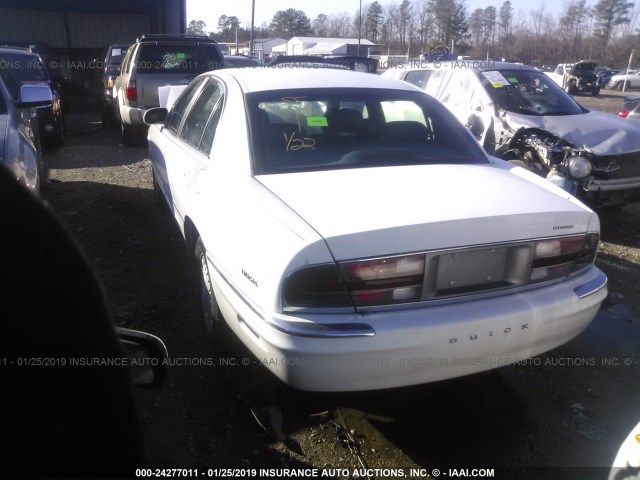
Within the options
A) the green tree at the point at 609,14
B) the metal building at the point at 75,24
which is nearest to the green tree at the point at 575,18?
the green tree at the point at 609,14

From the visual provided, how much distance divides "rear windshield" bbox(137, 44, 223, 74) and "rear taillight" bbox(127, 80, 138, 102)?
310 millimetres

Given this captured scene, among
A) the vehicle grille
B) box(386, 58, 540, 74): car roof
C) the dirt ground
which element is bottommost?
the dirt ground

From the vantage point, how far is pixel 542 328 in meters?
2.54

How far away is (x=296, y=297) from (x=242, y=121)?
1321mm

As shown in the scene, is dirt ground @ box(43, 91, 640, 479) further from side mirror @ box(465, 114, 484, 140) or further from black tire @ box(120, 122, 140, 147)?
black tire @ box(120, 122, 140, 147)

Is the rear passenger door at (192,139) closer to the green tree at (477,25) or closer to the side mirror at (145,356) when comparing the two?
the side mirror at (145,356)

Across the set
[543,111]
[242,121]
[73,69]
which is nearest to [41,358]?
[242,121]

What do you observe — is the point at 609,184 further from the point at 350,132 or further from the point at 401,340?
the point at 401,340

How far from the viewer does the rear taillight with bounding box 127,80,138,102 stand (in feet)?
31.6

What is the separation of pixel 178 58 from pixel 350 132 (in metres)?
7.71

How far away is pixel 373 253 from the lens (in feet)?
7.45

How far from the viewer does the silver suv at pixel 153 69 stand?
9.68 metres

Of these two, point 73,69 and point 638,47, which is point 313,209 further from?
point 638,47

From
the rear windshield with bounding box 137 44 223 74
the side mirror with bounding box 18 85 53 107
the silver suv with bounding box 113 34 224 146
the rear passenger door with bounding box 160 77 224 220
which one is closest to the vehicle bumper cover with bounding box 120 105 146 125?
the silver suv with bounding box 113 34 224 146
